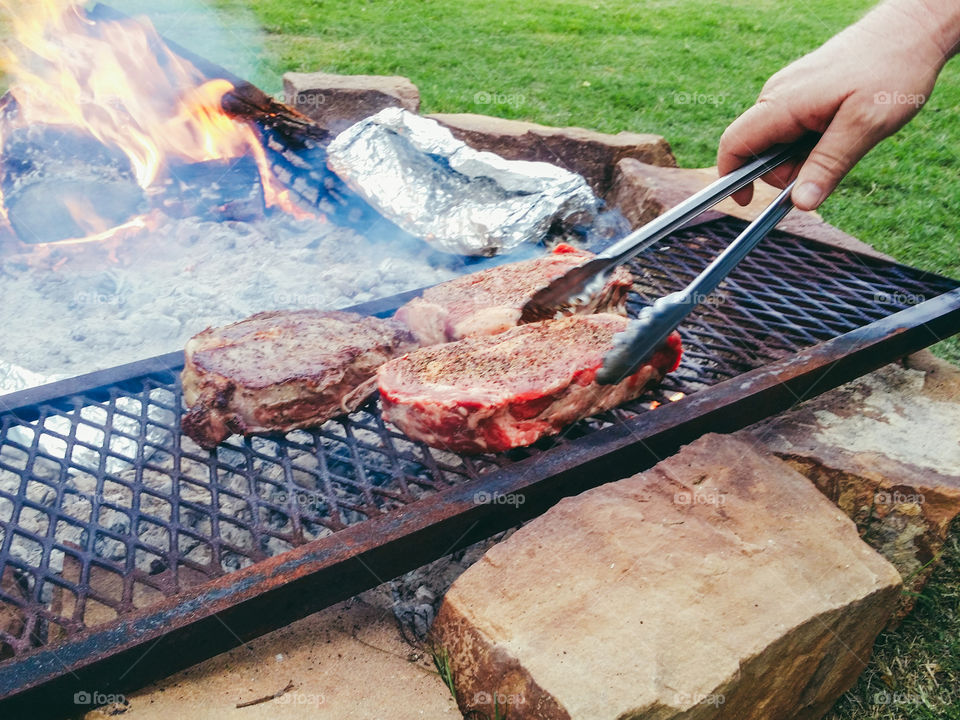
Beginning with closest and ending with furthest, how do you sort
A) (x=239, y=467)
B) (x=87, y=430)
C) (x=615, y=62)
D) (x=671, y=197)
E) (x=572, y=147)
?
(x=239, y=467) < (x=87, y=430) < (x=671, y=197) < (x=572, y=147) < (x=615, y=62)

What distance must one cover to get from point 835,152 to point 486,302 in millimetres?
1232

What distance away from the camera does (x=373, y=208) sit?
4570 mm

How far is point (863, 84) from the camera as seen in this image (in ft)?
7.15

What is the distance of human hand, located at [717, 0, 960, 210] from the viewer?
219cm

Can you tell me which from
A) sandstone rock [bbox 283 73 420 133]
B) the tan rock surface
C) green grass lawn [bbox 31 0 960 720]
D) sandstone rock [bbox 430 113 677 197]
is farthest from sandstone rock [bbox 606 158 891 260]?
the tan rock surface

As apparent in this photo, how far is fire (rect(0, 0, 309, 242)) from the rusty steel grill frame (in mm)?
2183

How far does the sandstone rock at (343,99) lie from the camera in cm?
535

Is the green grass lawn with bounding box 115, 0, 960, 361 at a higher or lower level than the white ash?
higher

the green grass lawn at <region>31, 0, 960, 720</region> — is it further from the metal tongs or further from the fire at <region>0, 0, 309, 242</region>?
the fire at <region>0, 0, 309, 242</region>

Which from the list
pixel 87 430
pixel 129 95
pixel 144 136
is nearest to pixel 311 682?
pixel 87 430

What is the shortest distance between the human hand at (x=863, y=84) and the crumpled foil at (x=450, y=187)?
1873 millimetres

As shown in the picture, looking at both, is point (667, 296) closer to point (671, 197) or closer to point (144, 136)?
point (671, 197)

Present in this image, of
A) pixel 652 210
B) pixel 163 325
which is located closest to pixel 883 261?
pixel 652 210

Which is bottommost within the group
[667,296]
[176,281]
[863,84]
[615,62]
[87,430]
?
[87,430]
